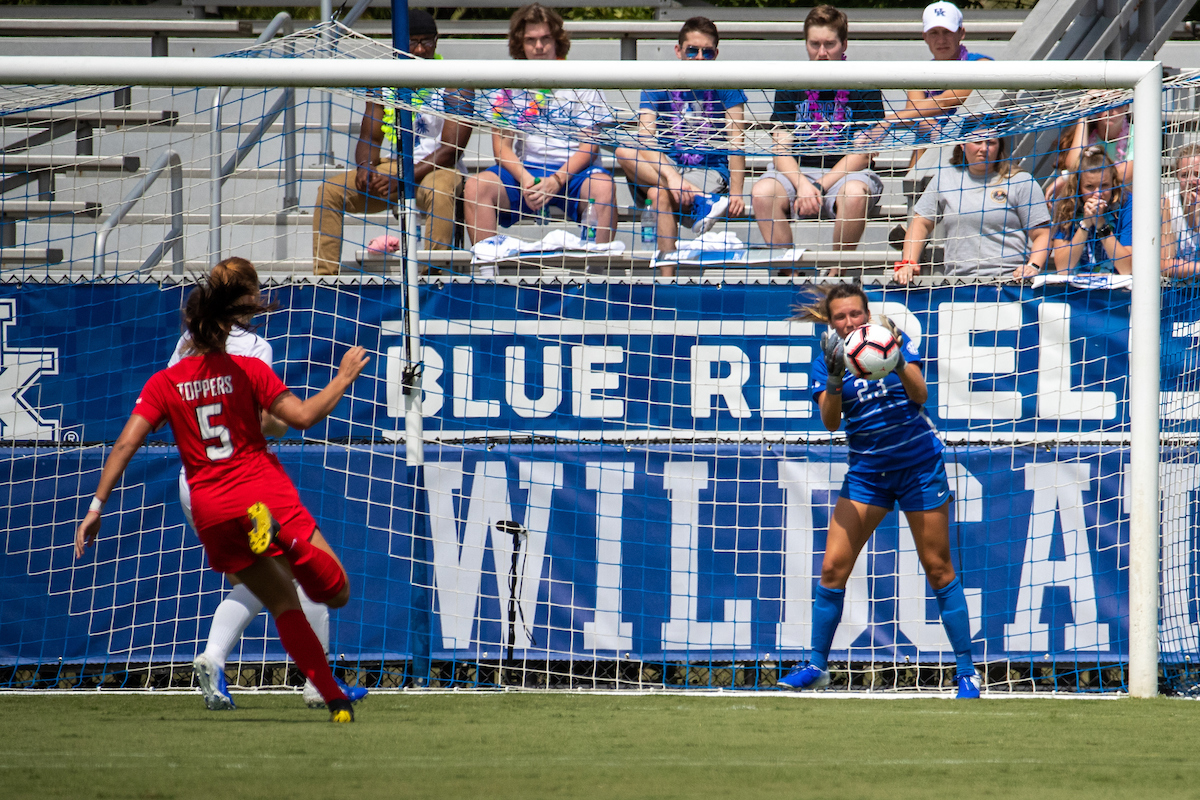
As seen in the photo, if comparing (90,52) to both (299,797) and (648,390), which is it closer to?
(648,390)

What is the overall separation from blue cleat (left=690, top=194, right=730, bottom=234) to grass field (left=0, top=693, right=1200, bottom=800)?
9.80 feet

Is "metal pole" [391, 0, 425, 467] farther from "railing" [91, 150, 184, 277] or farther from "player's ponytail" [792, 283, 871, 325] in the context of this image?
"player's ponytail" [792, 283, 871, 325]

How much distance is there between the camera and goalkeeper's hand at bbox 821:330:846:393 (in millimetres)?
5648

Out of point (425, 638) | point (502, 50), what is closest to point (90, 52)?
point (502, 50)

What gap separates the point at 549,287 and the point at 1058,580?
3162 millimetres

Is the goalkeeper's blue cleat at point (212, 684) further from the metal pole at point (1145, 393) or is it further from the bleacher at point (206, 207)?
the metal pole at point (1145, 393)

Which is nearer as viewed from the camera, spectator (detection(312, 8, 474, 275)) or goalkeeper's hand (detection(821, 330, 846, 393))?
goalkeeper's hand (detection(821, 330, 846, 393))

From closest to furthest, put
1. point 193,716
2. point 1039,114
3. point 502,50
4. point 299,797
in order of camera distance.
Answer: point 299,797 < point 193,716 < point 1039,114 < point 502,50

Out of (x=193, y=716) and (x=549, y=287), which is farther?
(x=549, y=287)

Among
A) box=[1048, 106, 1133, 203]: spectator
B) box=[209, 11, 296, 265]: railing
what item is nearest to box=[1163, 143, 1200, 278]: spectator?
box=[1048, 106, 1133, 203]: spectator

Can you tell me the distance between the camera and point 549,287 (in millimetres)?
6816

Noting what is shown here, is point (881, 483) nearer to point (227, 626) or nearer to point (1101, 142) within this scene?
point (1101, 142)

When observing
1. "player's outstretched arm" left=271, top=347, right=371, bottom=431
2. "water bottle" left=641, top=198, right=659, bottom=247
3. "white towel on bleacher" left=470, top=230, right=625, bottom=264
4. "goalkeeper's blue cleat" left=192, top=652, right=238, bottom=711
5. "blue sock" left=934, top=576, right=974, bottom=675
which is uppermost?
"water bottle" left=641, top=198, right=659, bottom=247

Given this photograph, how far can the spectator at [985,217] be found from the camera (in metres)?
7.05
